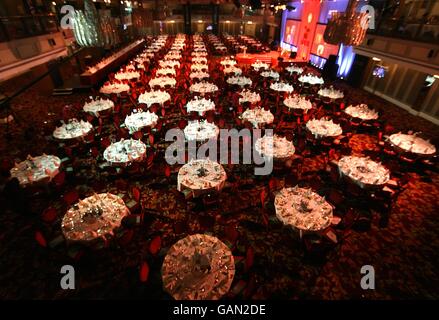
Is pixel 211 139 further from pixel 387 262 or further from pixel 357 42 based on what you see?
pixel 387 262

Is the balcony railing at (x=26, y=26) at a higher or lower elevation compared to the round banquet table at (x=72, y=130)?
higher

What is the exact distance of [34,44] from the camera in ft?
32.2

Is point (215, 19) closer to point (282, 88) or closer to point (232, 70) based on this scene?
point (232, 70)

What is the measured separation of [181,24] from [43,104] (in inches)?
1372

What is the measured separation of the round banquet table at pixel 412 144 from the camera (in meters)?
8.64

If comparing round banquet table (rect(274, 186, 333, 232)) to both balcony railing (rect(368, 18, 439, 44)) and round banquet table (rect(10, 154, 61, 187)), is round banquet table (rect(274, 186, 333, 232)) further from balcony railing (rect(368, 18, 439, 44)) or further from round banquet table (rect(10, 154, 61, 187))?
balcony railing (rect(368, 18, 439, 44))

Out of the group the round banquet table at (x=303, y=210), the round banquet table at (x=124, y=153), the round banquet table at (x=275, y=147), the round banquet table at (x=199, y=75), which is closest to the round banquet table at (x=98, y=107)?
the round banquet table at (x=124, y=153)

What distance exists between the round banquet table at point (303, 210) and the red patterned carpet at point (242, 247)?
46 centimetres

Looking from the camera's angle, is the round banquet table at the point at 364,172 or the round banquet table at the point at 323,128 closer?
the round banquet table at the point at 364,172

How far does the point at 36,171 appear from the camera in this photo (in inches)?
279

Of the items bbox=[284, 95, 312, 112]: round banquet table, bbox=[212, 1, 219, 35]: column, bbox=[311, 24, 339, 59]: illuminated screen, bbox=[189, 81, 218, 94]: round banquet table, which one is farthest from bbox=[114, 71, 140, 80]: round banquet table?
bbox=[212, 1, 219, 35]: column

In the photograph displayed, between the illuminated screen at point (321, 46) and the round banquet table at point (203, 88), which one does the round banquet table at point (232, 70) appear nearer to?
the round banquet table at point (203, 88)

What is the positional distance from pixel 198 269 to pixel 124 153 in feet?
16.4
